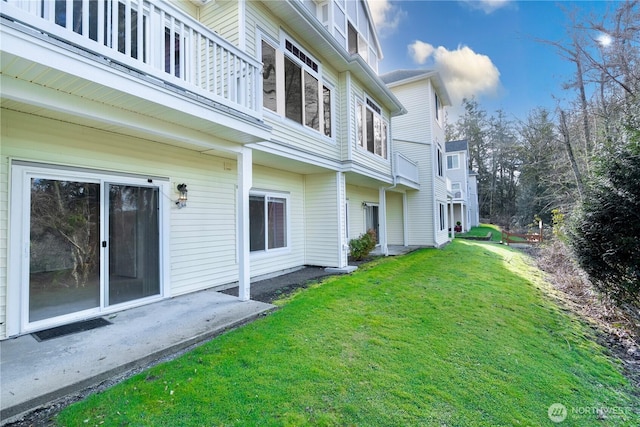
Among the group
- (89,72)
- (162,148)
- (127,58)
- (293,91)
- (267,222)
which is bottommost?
(267,222)

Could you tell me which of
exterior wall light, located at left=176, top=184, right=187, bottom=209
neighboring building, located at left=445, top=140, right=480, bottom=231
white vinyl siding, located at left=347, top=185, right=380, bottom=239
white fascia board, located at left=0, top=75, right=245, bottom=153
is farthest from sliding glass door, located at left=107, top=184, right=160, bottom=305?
neighboring building, located at left=445, top=140, right=480, bottom=231

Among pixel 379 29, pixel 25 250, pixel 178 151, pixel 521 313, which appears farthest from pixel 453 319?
pixel 379 29

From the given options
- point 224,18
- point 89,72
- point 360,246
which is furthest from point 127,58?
point 360,246

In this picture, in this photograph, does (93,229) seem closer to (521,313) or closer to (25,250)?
(25,250)

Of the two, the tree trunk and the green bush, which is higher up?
the tree trunk

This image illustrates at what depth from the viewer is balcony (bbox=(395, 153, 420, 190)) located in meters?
12.2

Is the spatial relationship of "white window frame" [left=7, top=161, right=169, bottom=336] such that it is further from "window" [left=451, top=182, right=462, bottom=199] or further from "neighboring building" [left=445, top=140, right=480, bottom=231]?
"neighboring building" [left=445, top=140, right=480, bottom=231]

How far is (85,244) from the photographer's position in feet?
14.5

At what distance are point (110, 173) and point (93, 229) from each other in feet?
3.10

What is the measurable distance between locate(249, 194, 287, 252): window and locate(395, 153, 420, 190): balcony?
585 cm

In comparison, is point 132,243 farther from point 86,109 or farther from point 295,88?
point 295,88

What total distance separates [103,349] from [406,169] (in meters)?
12.3

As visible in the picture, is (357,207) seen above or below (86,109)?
below

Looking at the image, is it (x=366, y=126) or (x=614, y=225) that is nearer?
(x=614, y=225)
